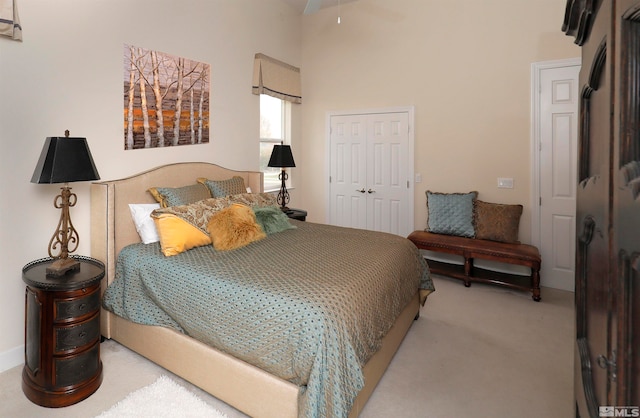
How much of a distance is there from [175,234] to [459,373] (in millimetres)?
2173

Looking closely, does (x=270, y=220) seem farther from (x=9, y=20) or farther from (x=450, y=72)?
(x=450, y=72)

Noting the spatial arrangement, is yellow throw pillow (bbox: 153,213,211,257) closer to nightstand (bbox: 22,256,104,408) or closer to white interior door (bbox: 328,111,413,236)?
nightstand (bbox: 22,256,104,408)

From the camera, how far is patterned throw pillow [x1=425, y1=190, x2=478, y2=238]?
13.4 ft

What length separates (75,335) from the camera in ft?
6.70

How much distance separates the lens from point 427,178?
14.9 ft

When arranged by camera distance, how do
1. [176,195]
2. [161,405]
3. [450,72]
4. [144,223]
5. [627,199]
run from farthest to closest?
[450,72] → [176,195] → [144,223] → [161,405] → [627,199]

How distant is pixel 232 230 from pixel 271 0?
138 inches

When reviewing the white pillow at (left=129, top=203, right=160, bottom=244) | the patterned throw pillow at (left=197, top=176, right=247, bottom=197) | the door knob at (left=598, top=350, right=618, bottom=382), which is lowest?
the door knob at (left=598, top=350, right=618, bottom=382)

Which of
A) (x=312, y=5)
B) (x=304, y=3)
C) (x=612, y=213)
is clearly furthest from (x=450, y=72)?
(x=612, y=213)

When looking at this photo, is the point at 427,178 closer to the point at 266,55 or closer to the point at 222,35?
the point at 266,55

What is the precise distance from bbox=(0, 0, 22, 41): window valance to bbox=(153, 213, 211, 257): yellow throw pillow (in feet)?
4.68

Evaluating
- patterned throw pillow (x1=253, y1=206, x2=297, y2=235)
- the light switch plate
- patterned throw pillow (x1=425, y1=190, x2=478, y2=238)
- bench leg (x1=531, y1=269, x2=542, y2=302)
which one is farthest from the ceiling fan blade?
bench leg (x1=531, y1=269, x2=542, y2=302)

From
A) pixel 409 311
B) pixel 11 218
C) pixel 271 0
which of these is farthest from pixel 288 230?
pixel 271 0

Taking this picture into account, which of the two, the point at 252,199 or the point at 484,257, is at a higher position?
the point at 252,199
